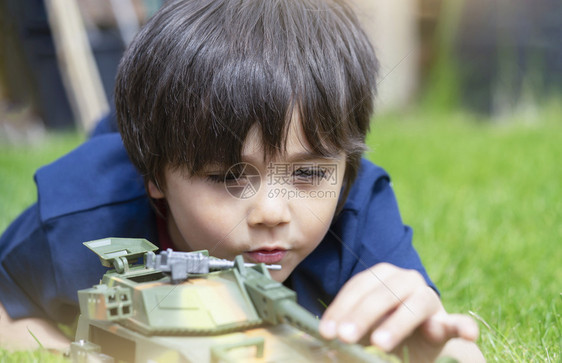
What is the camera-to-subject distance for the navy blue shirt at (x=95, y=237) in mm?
1375

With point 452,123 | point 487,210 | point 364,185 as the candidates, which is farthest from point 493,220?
point 452,123

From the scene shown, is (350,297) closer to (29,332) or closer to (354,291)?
(354,291)

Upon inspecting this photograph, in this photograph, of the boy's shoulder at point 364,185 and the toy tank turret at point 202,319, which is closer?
the toy tank turret at point 202,319

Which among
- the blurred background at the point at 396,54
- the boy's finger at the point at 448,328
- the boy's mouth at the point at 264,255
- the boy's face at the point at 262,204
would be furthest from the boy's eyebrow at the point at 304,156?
the blurred background at the point at 396,54

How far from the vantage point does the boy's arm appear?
1.33 meters

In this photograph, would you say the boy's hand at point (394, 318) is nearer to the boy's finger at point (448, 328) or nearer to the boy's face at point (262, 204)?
the boy's finger at point (448, 328)

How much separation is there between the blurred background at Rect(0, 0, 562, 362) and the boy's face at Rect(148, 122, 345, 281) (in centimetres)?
37

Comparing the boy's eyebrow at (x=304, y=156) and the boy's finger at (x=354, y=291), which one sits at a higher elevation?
the boy's eyebrow at (x=304, y=156)

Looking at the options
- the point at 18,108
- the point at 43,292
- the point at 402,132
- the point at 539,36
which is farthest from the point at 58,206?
the point at 539,36

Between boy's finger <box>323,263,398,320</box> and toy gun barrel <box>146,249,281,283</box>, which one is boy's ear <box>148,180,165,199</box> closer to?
toy gun barrel <box>146,249,281,283</box>

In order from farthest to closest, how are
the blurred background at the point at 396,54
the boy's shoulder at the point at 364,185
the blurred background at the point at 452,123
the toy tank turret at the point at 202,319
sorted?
the blurred background at the point at 396,54
the blurred background at the point at 452,123
the boy's shoulder at the point at 364,185
the toy tank turret at the point at 202,319

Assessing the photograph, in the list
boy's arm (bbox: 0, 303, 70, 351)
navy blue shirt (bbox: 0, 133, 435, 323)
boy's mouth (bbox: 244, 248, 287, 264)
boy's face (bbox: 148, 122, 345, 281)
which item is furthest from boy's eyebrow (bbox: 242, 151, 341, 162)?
boy's arm (bbox: 0, 303, 70, 351)

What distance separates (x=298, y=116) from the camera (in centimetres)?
117

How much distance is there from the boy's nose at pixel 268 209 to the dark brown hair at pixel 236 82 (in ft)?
0.26
